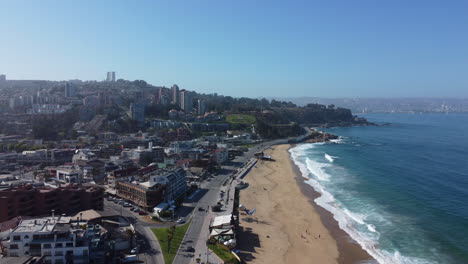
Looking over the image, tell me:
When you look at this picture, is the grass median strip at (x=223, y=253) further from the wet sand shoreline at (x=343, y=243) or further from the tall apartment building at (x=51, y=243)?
the wet sand shoreline at (x=343, y=243)

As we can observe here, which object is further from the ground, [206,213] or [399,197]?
[399,197]

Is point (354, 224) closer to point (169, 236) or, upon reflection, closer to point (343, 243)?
point (343, 243)

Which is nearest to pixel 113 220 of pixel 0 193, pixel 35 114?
pixel 0 193

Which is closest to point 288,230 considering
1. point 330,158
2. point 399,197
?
point 399,197

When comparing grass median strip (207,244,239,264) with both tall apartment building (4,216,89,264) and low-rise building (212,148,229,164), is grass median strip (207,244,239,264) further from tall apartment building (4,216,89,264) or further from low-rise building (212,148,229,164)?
low-rise building (212,148,229,164)

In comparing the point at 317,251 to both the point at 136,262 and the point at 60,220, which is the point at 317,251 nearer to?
the point at 136,262

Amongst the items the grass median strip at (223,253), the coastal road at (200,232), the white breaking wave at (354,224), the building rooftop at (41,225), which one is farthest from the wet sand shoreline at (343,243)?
the building rooftop at (41,225)

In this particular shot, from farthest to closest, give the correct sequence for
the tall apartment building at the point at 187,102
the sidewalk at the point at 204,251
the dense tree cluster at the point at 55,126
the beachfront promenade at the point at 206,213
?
the tall apartment building at the point at 187,102 < the dense tree cluster at the point at 55,126 < the beachfront promenade at the point at 206,213 < the sidewalk at the point at 204,251
